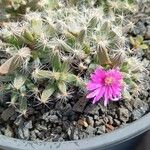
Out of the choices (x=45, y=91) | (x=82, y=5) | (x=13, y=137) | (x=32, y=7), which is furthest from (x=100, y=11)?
(x=13, y=137)

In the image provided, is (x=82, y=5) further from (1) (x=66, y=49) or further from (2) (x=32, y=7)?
(1) (x=66, y=49)

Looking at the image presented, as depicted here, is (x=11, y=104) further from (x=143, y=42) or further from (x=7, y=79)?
(x=143, y=42)

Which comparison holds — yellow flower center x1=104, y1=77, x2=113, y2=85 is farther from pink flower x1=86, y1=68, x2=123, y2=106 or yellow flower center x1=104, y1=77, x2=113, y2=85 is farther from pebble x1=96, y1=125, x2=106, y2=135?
pebble x1=96, y1=125, x2=106, y2=135

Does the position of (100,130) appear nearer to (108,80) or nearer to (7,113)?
(108,80)

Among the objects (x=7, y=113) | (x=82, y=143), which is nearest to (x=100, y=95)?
(x=82, y=143)

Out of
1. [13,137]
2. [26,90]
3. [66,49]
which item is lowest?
[13,137]

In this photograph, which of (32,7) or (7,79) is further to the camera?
(32,7)

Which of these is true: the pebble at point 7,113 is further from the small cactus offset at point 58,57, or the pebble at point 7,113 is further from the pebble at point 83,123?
the pebble at point 83,123

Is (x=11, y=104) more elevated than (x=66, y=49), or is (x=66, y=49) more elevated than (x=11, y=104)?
(x=66, y=49)
